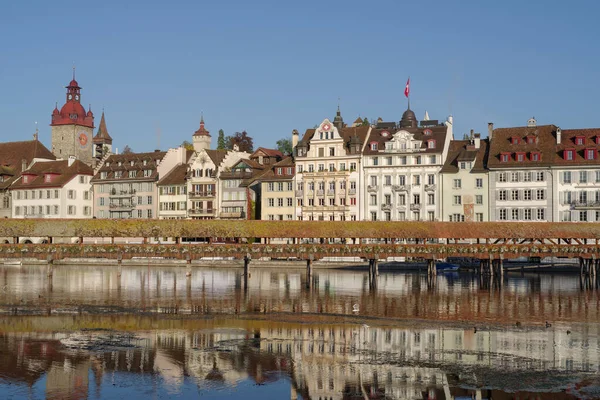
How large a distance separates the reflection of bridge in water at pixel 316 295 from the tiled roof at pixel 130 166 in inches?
1400

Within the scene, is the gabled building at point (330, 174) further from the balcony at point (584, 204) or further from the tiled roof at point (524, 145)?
the balcony at point (584, 204)

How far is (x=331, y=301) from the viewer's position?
56.9 metres

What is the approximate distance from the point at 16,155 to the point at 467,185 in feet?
231

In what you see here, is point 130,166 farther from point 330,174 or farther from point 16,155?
point 330,174

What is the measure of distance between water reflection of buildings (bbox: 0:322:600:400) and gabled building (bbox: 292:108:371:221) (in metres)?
63.3

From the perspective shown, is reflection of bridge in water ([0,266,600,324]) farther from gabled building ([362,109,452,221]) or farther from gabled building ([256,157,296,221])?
gabled building ([256,157,296,221])

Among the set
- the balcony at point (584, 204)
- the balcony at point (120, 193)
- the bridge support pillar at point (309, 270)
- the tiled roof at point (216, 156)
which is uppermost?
A: the tiled roof at point (216, 156)

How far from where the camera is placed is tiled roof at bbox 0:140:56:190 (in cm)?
12756

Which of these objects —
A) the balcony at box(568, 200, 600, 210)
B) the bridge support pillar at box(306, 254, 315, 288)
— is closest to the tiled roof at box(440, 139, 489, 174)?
the balcony at box(568, 200, 600, 210)

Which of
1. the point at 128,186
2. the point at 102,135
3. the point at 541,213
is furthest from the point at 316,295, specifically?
the point at 102,135

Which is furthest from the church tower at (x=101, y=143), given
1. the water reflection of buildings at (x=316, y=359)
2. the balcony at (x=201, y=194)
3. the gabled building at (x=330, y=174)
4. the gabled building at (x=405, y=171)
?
the water reflection of buildings at (x=316, y=359)

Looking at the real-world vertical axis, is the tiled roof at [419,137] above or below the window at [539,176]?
above

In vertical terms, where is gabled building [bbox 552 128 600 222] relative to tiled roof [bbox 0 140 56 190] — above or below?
below

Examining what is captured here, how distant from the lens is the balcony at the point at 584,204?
9425cm
